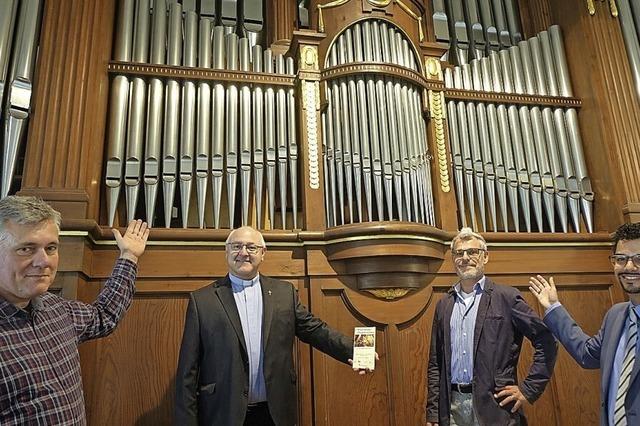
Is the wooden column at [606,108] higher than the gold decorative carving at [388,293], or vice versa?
the wooden column at [606,108]

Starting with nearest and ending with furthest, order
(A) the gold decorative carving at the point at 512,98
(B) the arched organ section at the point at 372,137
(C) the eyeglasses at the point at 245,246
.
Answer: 1. (C) the eyeglasses at the point at 245,246
2. (B) the arched organ section at the point at 372,137
3. (A) the gold decorative carving at the point at 512,98

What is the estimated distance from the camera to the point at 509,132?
3.66 meters

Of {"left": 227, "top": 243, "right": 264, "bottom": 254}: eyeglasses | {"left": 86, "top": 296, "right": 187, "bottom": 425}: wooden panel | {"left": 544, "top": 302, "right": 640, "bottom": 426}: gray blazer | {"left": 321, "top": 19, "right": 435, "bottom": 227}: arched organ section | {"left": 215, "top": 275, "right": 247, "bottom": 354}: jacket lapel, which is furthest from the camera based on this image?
{"left": 321, "top": 19, "right": 435, "bottom": 227}: arched organ section

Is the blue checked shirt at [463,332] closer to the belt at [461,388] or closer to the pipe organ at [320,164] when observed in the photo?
the belt at [461,388]

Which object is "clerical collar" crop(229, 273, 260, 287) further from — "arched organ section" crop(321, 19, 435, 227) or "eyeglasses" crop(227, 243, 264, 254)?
"arched organ section" crop(321, 19, 435, 227)

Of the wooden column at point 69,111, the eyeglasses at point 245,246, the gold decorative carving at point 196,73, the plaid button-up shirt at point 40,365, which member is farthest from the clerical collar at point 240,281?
the gold decorative carving at point 196,73

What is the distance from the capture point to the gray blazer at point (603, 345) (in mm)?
1743

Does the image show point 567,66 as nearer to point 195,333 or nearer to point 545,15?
point 545,15

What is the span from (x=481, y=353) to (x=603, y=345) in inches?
18.4

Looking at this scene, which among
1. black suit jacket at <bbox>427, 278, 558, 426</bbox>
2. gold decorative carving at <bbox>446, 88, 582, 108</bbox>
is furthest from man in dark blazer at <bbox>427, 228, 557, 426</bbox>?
gold decorative carving at <bbox>446, 88, 582, 108</bbox>

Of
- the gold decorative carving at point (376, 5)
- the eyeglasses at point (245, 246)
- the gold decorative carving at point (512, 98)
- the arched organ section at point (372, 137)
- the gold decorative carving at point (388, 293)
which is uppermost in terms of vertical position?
the gold decorative carving at point (376, 5)

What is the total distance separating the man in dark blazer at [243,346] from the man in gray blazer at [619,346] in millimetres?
970

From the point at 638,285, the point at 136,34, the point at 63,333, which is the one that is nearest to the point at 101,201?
the point at 136,34

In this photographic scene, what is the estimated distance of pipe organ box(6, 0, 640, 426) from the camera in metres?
2.80
